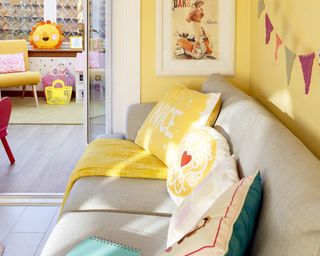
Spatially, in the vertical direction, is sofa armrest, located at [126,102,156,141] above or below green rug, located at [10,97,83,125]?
above

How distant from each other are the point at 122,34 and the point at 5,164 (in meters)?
1.74

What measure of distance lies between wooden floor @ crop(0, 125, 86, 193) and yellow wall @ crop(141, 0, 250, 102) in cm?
100

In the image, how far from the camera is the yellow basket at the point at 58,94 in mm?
7172

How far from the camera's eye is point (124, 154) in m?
2.74

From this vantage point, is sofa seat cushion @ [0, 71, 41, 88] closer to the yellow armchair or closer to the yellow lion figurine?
the yellow armchair

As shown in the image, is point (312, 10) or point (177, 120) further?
point (177, 120)

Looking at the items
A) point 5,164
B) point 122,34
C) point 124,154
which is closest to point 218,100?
point 124,154

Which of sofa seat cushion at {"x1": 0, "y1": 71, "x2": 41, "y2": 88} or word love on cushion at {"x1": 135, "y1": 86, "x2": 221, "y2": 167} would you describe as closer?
word love on cushion at {"x1": 135, "y1": 86, "x2": 221, "y2": 167}

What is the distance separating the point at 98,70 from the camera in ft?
12.5

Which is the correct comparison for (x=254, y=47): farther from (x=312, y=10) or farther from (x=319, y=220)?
(x=319, y=220)

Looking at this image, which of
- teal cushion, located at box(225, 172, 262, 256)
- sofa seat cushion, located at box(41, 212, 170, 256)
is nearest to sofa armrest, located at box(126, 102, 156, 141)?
sofa seat cushion, located at box(41, 212, 170, 256)

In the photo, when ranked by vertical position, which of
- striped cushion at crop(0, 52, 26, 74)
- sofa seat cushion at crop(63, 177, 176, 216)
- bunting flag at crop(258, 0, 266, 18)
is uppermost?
bunting flag at crop(258, 0, 266, 18)

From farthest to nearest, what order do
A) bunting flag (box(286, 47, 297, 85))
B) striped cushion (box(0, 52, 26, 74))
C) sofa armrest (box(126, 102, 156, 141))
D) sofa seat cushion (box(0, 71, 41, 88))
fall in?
striped cushion (box(0, 52, 26, 74)) → sofa seat cushion (box(0, 71, 41, 88)) → sofa armrest (box(126, 102, 156, 141)) → bunting flag (box(286, 47, 297, 85))

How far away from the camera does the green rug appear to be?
6.11 meters
